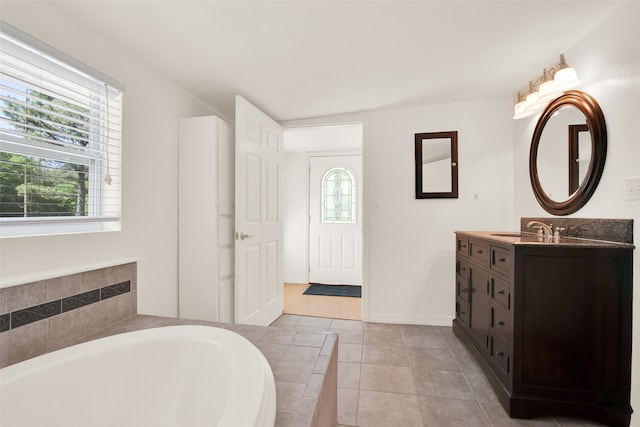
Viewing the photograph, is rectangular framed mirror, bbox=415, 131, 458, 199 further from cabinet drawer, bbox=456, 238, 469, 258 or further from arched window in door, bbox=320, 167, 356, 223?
arched window in door, bbox=320, 167, 356, 223

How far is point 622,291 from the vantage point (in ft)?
4.62

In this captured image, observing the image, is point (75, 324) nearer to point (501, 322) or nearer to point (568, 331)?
point (501, 322)

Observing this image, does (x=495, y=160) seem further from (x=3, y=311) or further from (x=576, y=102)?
(x=3, y=311)

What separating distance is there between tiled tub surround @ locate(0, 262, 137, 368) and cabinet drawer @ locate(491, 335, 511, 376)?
211cm

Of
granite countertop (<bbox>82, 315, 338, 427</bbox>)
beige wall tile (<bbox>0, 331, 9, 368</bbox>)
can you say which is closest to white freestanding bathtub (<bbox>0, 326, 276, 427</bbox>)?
granite countertop (<bbox>82, 315, 338, 427</bbox>)

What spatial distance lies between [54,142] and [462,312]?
2.88 meters

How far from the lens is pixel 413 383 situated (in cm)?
179

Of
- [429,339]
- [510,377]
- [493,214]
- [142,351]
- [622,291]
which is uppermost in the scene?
[493,214]

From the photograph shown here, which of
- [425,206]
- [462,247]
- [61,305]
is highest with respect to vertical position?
[425,206]

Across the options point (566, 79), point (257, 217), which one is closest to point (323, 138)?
point (257, 217)

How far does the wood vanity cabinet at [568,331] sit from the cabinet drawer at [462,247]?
2.11 feet

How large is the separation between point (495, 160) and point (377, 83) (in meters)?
1.33

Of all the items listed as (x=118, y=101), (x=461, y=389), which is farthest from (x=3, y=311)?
(x=461, y=389)

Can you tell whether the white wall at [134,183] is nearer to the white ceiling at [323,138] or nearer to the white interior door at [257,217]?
the white interior door at [257,217]
